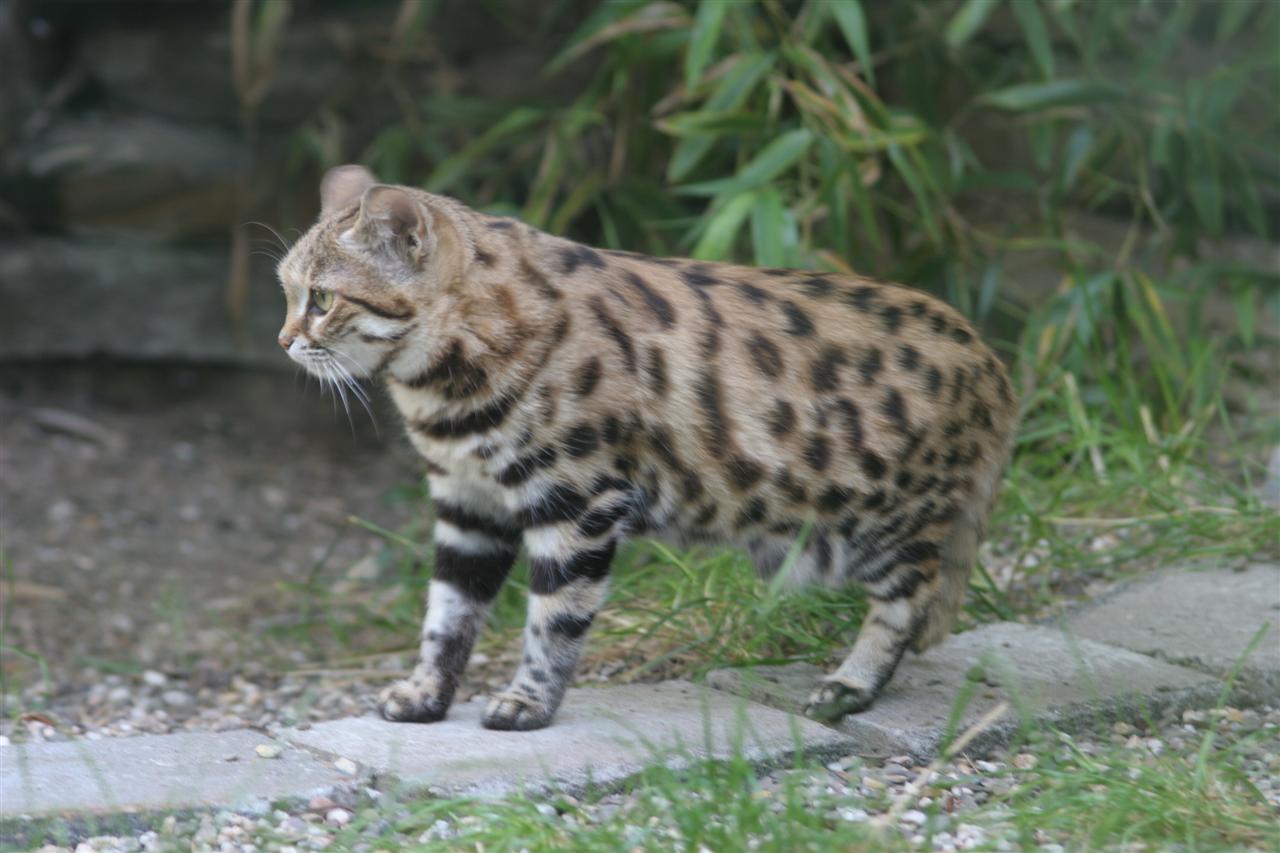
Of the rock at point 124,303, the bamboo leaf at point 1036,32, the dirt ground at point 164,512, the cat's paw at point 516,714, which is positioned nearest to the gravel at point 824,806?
the cat's paw at point 516,714

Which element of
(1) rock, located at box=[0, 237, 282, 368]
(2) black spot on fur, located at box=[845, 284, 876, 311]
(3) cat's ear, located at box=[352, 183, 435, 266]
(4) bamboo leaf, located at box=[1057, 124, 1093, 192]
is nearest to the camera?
(3) cat's ear, located at box=[352, 183, 435, 266]

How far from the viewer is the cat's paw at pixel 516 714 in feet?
11.1

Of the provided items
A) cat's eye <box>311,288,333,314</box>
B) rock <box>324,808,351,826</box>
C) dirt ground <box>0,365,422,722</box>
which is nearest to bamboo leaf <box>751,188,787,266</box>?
dirt ground <box>0,365,422,722</box>

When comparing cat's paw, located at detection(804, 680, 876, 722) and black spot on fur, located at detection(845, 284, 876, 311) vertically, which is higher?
black spot on fur, located at detection(845, 284, 876, 311)

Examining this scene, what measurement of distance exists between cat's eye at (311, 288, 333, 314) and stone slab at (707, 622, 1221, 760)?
125cm

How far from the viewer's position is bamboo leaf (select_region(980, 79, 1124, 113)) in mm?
5328

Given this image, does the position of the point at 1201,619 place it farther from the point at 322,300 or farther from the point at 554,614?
the point at 322,300

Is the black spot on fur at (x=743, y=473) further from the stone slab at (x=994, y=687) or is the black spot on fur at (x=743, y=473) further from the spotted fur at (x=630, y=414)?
the stone slab at (x=994, y=687)

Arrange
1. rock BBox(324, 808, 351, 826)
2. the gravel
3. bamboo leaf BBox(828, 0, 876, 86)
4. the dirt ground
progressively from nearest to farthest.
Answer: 1. the gravel
2. rock BBox(324, 808, 351, 826)
3. bamboo leaf BBox(828, 0, 876, 86)
4. the dirt ground

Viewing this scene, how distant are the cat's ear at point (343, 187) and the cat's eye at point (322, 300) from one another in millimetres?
316

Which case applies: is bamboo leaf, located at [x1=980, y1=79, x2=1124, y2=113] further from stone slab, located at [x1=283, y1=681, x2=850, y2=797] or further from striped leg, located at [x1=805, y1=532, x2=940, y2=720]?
stone slab, located at [x1=283, y1=681, x2=850, y2=797]

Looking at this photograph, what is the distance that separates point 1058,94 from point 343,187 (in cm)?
271

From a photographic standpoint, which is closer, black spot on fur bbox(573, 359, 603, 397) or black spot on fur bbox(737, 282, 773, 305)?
black spot on fur bbox(573, 359, 603, 397)

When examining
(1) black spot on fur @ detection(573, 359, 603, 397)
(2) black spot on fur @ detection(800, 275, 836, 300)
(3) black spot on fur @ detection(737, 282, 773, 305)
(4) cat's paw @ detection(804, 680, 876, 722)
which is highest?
(2) black spot on fur @ detection(800, 275, 836, 300)
